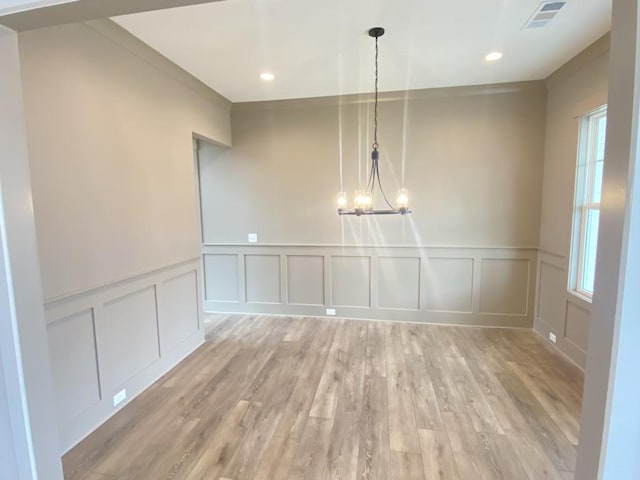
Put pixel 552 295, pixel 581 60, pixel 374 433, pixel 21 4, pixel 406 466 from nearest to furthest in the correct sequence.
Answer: pixel 21 4, pixel 406 466, pixel 374 433, pixel 581 60, pixel 552 295

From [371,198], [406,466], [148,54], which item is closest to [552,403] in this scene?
[406,466]

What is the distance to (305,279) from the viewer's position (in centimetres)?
436

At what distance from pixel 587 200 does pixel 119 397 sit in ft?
14.6

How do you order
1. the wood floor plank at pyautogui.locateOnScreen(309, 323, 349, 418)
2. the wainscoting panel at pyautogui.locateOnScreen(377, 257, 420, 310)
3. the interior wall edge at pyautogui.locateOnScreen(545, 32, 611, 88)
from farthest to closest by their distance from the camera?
the wainscoting panel at pyautogui.locateOnScreen(377, 257, 420, 310) < the interior wall edge at pyautogui.locateOnScreen(545, 32, 611, 88) < the wood floor plank at pyautogui.locateOnScreen(309, 323, 349, 418)

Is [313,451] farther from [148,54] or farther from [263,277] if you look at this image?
[148,54]

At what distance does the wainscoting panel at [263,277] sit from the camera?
4.41m

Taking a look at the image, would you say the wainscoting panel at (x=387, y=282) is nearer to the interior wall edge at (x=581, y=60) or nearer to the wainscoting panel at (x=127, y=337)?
the wainscoting panel at (x=127, y=337)

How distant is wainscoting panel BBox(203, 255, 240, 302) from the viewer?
4492 millimetres

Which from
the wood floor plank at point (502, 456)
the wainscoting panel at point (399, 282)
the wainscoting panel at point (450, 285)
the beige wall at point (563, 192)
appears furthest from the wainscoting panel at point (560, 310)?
the wood floor plank at point (502, 456)

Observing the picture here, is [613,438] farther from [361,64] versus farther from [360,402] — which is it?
[361,64]

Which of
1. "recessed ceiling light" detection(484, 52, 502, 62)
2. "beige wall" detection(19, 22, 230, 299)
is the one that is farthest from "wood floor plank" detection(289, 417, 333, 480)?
"recessed ceiling light" detection(484, 52, 502, 62)

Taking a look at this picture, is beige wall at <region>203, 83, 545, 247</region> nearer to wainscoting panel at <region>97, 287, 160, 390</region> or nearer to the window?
the window

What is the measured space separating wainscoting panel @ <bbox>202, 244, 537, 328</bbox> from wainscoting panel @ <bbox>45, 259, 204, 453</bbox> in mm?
1291

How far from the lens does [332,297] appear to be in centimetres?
431
